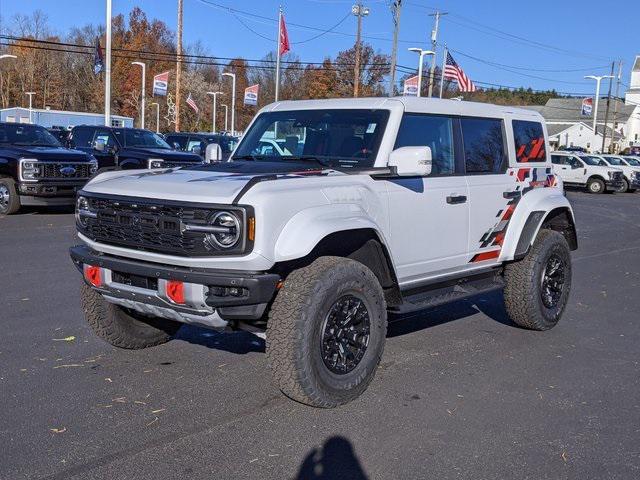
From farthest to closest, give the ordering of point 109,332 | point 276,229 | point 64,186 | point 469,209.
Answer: point 64,186 → point 469,209 → point 109,332 → point 276,229

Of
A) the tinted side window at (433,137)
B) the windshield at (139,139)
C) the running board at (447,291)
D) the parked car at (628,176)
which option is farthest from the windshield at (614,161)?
the tinted side window at (433,137)

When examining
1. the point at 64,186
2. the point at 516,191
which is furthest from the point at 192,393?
the point at 64,186

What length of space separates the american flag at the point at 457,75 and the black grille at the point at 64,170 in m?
17.9

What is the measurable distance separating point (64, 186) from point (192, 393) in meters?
10.7

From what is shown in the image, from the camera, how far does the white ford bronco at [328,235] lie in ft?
14.0

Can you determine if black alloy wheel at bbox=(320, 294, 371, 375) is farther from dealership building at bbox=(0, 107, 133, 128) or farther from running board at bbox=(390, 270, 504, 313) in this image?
dealership building at bbox=(0, 107, 133, 128)

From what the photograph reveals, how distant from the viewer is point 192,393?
15.6 ft

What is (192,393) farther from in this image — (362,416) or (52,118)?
(52,118)

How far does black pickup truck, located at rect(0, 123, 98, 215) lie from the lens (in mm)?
14094

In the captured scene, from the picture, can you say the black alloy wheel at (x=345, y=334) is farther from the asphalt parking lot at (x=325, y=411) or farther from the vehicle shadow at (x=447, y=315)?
the vehicle shadow at (x=447, y=315)

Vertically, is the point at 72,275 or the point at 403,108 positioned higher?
the point at 403,108

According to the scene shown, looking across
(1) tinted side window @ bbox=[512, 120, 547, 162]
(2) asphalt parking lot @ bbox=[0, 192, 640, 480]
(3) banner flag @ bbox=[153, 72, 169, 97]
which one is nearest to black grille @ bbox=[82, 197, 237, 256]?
(2) asphalt parking lot @ bbox=[0, 192, 640, 480]

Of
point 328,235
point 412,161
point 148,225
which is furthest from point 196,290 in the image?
point 412,161

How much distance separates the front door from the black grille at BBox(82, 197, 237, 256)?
1477 millimetres
